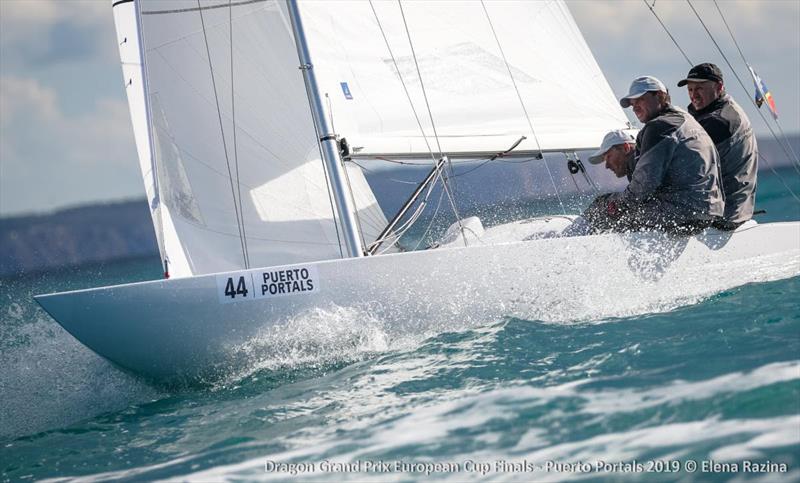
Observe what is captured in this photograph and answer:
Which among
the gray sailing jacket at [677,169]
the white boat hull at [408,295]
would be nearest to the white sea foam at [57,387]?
the white boat hull at [408,295]

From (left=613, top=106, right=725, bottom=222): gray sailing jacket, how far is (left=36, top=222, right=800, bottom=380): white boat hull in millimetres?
201

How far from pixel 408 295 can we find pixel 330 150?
1029 millimetres

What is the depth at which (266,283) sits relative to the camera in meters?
4.39

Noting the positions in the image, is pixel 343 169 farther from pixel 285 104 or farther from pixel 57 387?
pixel 57 387

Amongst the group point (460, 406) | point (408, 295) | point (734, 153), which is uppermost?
point (734, 153)

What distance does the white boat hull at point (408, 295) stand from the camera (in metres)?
4.34

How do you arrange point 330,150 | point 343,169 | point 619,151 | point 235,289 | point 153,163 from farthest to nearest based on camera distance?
point 619,151 → point 153,163 → point 343,169 → point 330,150 → point 235,289

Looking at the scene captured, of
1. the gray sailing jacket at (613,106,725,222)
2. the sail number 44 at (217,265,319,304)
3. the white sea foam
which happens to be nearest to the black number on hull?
the sail number 44 at (217,265,319,304)

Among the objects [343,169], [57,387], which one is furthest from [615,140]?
[57,387]

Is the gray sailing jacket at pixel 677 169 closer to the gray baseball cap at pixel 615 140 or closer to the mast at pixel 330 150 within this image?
the gray baseball cap at pixel 615 140

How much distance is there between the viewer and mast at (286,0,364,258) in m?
4.90

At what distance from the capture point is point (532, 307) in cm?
478

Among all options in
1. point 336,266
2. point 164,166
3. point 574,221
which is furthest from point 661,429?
point 164,166

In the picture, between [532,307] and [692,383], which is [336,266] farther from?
[692,383]
